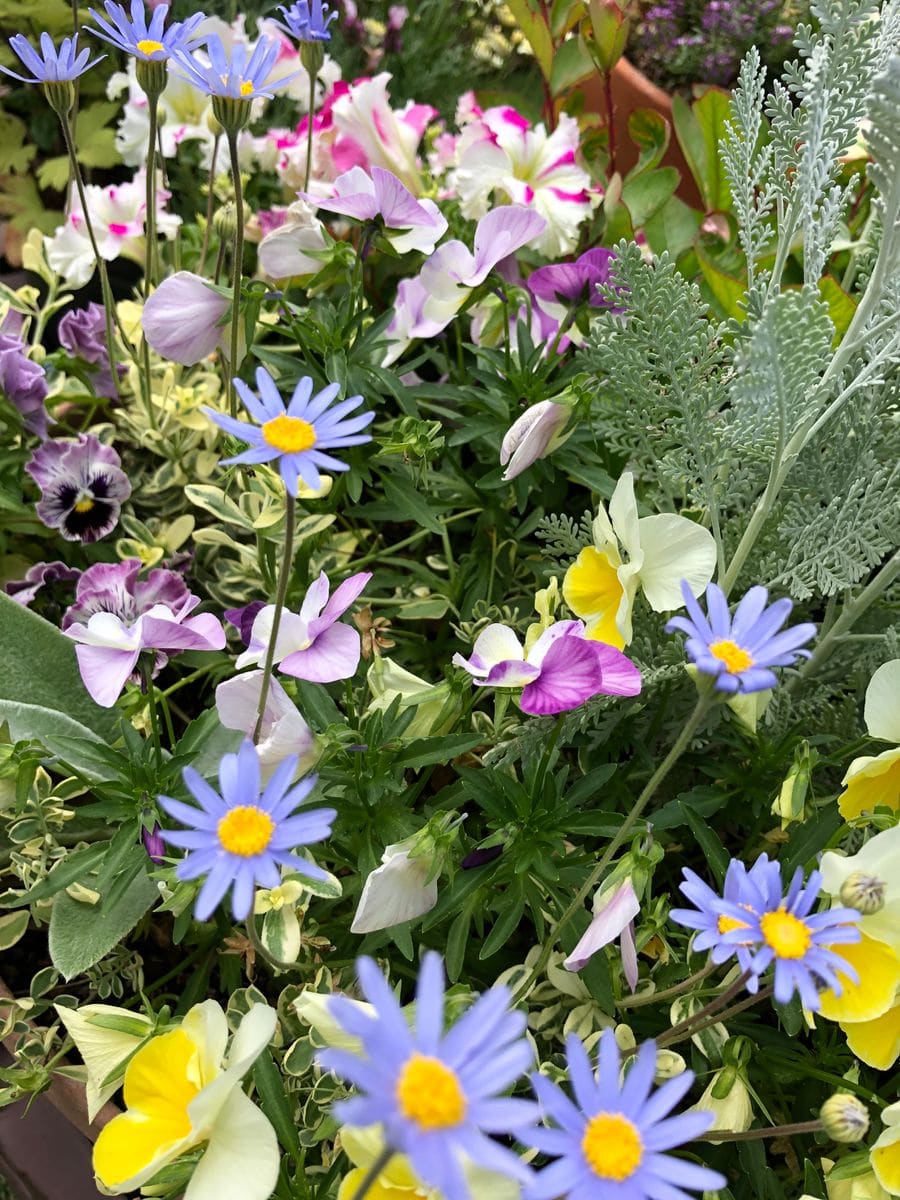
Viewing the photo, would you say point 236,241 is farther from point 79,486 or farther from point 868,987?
point 868,987

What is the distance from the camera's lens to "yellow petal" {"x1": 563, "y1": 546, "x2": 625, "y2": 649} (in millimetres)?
513

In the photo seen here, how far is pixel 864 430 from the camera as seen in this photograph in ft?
1.95

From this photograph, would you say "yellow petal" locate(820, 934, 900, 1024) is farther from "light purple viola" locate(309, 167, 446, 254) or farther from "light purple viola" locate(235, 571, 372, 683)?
"light purple viola" locate(309, 167, 446, 254)

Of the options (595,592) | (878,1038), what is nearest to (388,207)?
(595,592)

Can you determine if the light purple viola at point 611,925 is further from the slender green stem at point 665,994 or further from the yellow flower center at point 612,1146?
the yellow flower center at point 612,1146

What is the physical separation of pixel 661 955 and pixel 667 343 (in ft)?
1.02

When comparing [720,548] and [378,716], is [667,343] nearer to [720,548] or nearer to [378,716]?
[720,548]

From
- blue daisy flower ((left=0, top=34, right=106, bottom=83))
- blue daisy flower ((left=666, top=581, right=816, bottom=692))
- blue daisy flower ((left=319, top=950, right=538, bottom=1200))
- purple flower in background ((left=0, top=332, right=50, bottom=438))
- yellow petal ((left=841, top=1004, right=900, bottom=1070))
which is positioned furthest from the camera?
purple flower in background ((left=0, top=332, right=50, bottom=438))

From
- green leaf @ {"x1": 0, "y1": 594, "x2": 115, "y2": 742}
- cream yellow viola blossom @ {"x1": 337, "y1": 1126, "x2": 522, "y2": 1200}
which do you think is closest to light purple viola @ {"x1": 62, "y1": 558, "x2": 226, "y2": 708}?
green leaf @ {"x1": 0, "y1": 594, "x2": 115, "y2": 742}

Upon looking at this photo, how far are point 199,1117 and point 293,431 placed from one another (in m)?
0.25

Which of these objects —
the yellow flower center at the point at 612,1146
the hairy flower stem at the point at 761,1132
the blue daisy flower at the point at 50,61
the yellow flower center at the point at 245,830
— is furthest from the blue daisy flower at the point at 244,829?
the blue daisy flower at the point at 50,61

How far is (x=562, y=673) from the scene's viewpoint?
46cm

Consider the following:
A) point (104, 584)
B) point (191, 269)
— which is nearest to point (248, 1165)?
point (104, 584)

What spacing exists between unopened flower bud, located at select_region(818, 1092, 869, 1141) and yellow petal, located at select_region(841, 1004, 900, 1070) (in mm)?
80
